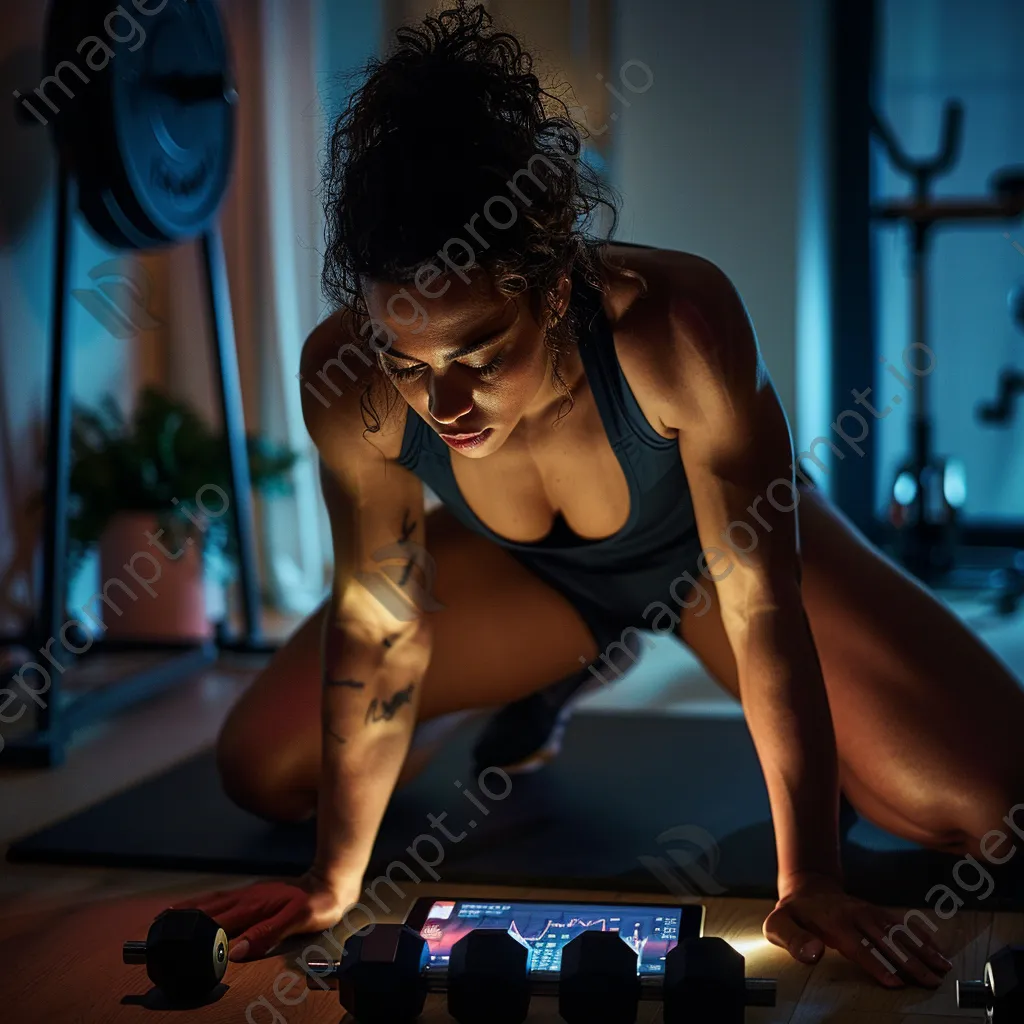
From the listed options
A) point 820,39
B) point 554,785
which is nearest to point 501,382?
point 554,785

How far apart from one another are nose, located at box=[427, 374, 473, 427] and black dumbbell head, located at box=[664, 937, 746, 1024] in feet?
1.48

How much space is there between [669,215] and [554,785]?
1.85 m

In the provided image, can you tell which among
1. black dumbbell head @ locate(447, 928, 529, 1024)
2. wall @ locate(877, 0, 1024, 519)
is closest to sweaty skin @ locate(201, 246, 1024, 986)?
black dumbbell head @ locate(447, 928, 529, 1024)

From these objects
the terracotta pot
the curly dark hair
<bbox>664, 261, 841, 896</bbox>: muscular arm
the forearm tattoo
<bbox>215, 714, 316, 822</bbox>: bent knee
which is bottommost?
the terracotta pot

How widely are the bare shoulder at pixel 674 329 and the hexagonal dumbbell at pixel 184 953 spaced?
1.99ft

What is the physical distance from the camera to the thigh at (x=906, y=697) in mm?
1383

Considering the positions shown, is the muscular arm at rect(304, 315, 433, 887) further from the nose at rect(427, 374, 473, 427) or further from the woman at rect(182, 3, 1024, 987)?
the nose at rect(427, 374, 473, 427)

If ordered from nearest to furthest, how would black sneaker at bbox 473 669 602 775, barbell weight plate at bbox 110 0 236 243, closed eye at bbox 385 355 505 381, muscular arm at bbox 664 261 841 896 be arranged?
1. closed eye at bbox 385 355 505 381
2. muscular arm at bbox 664 261 841 896
3. black sneaker at bbox 473 669 602 775
4. barbell weight plate at bbox 110 0 236 243

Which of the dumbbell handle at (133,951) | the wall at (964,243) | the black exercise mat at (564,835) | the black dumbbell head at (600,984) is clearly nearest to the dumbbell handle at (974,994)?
the black dumbbell head at (600,984)

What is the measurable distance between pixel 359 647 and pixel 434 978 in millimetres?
356

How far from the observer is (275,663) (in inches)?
66.1

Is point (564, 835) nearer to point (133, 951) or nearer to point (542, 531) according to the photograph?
point (542, 531)

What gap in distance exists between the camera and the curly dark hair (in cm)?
103

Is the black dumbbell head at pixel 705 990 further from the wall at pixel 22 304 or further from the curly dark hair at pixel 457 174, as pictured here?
the wall at pixel 22 304
